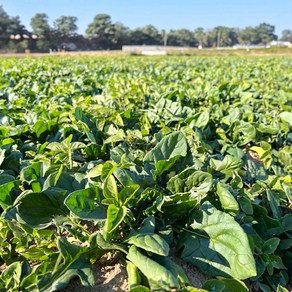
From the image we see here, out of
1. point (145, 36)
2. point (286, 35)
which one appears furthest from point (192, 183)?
point (286, 35)

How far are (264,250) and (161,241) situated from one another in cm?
72

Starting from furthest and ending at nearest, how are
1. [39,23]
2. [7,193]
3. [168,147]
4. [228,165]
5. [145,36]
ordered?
1. [145,36]
2. [39,23]
3. [228,165]
4. [168,147]
5. [7,193]

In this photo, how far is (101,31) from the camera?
96062mm

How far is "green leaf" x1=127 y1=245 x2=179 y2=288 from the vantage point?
1332mm

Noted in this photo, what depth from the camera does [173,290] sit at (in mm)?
1383

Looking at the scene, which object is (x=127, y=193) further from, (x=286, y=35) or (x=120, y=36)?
(x=286, y=35)

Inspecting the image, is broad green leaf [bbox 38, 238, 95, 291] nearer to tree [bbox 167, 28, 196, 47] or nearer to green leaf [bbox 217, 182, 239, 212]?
green leaf [bbox 217, 182, 239, 212]

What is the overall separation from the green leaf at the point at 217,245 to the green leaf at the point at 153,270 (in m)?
0.33

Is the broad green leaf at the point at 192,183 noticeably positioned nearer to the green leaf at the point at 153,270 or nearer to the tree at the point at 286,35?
the green leaf at the point at 153,270

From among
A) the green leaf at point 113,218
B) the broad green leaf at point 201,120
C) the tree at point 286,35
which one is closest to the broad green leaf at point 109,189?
the green leaf at point 113,218

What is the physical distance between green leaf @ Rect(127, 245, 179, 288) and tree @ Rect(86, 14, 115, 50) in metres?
86.1

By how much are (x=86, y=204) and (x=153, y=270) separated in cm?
45

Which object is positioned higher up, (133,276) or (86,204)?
(86,204)

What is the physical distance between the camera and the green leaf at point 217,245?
157cm
